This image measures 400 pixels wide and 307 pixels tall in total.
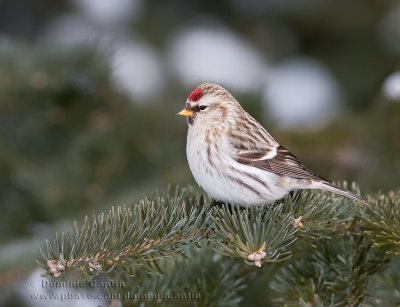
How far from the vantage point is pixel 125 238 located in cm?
167

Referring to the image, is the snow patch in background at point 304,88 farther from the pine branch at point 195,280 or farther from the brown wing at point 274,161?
the pine branch at point 195,280

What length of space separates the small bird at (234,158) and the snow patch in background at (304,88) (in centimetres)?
261

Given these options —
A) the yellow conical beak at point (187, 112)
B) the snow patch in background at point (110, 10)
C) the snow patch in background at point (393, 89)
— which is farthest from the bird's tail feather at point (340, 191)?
the snow patch in background at point (110, 10)

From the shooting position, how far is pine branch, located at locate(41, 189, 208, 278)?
1610 mm

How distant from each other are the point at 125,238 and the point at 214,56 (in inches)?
167

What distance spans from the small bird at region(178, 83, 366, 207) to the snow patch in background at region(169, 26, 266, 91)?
2.48 metres

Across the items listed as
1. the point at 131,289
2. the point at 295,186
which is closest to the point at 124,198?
the point at 295,186

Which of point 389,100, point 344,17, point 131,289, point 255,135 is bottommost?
point 131,289

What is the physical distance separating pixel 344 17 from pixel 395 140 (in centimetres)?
194

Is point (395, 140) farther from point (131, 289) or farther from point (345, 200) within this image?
point (131, 289)

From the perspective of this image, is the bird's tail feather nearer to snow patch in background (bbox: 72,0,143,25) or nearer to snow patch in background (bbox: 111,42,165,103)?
snow patch in background (bbox: 111,42,165,103)

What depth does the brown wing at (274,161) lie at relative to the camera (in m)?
2.45

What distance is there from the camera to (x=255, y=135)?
259cm

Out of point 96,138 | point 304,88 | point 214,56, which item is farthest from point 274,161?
point 214,56
